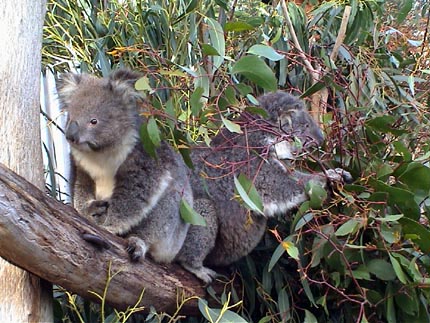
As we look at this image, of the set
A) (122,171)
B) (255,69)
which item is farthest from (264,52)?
(122,171)

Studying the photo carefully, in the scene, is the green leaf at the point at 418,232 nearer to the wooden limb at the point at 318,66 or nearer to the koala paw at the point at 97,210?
the wooden limb at the point at 318,66

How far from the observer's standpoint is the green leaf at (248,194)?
2.07 meters

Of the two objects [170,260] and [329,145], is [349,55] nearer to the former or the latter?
[329,145]

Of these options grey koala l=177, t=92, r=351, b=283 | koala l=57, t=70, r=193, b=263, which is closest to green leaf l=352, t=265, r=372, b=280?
grey koala l=177, t=92, r=351, b=283

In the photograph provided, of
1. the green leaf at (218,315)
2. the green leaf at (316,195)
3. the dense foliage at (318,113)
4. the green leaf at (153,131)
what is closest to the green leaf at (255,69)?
the dense foliage at (318,113)

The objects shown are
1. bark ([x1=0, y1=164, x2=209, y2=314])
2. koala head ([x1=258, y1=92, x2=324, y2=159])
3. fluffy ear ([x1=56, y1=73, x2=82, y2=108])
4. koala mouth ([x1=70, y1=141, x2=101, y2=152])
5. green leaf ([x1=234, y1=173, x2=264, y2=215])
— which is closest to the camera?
bark ([x1=0, y1=164, x2=209, y2=314])

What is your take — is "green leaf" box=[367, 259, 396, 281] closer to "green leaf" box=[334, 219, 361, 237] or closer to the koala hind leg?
A: "green leaf" box=[334, 219, 361, 237]

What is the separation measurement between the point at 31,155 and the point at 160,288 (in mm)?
659

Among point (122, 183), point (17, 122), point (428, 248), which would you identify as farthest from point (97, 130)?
point (428, 248)

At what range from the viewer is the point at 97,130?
235cm

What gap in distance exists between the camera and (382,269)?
2.34 metres

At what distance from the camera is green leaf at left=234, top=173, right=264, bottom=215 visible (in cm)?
207

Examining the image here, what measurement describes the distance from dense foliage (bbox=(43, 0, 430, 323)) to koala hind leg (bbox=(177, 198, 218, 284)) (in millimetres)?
148

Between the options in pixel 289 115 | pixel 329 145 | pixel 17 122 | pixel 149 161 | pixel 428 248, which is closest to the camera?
pixel 17 122
